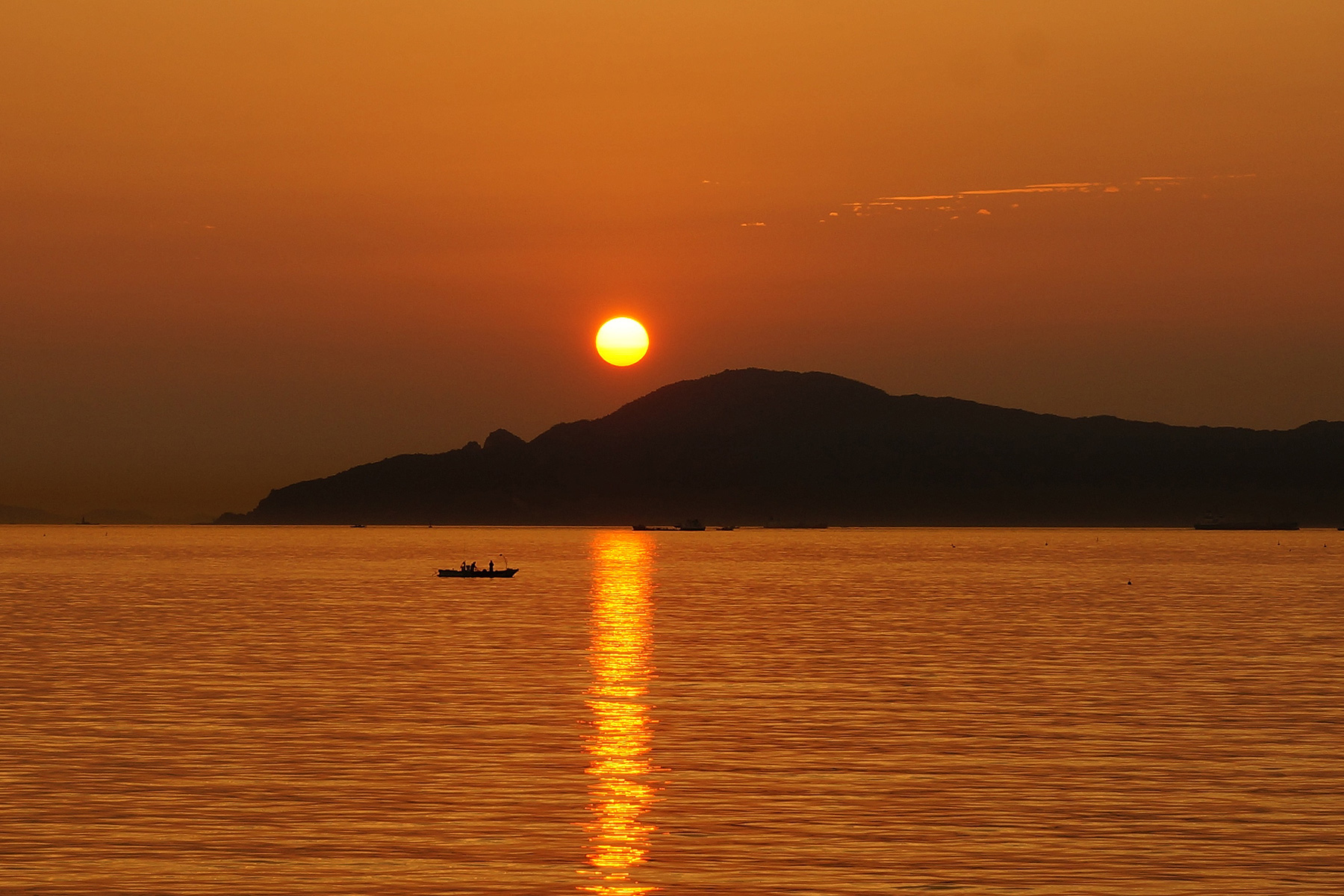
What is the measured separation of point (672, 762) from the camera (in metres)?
45.3

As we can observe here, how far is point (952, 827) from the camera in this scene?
118 feet

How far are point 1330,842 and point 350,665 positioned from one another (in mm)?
49358

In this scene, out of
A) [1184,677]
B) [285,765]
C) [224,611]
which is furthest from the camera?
[224,611]

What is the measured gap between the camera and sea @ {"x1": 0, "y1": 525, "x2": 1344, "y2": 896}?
32062 mm

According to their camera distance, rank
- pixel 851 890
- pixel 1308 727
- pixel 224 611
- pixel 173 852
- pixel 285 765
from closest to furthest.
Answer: pixel 851 890 < pixel 173 852 < pixel 285 765 < pixel 1308 727 < pixel 224 611

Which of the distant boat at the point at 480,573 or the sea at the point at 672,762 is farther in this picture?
the distant boat at the point at 480,573

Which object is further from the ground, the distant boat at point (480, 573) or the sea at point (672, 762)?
the distant boat at point (480, 573)

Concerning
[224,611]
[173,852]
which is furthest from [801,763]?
[224,611]

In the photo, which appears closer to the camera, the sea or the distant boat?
the sea

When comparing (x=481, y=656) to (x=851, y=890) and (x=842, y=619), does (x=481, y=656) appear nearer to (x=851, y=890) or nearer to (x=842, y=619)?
(x=842, y=619)

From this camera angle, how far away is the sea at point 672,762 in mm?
32062

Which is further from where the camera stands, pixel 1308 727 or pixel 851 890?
pixel 1308 727

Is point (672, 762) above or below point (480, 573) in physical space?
below

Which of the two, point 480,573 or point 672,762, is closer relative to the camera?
point 672,762
